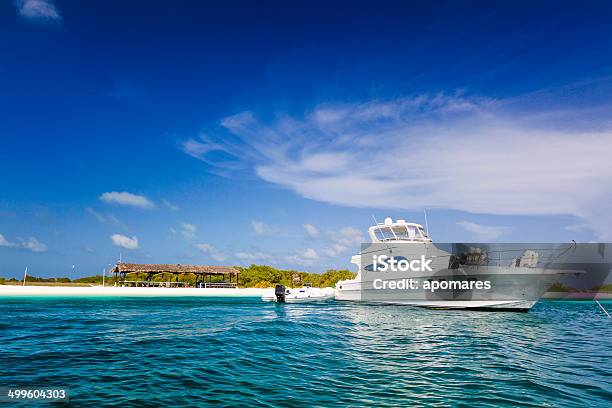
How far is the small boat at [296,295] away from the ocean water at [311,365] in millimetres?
26835

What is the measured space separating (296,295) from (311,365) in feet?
131

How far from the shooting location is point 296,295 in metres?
51.0

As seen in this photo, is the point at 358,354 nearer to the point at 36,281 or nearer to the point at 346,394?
the point at 346,394

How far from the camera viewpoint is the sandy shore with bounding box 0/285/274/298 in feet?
189

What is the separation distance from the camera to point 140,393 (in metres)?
8.52

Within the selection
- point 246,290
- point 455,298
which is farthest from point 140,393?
point 246,290

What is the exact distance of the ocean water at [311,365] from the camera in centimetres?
854

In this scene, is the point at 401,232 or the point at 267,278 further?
the point at 267,278

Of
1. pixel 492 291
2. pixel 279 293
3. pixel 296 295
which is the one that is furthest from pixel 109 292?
pixel 492 291

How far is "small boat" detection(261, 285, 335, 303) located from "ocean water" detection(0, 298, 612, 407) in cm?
2683

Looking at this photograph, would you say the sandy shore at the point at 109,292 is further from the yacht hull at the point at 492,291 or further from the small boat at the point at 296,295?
the yacht hull at the point at 492,291

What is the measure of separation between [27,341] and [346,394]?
573 inches

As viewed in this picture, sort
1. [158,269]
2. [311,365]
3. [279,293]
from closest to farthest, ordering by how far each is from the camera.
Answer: [311,365], [279,293], [158,269]

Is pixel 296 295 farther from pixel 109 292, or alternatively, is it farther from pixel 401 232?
pixel 109 292
